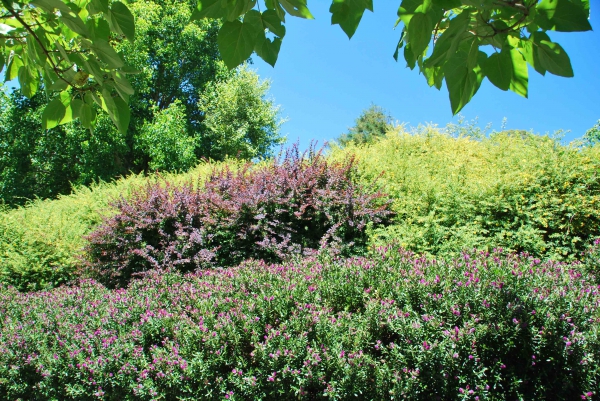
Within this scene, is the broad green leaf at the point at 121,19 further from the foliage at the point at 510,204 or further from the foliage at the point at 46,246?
the foliage at the point at 46,246

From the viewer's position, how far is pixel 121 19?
5.42 feet

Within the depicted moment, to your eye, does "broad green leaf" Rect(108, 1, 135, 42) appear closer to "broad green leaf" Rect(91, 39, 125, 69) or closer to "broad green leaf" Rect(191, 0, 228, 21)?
"broad green leaf" Rect(91, 39, 125, 69)

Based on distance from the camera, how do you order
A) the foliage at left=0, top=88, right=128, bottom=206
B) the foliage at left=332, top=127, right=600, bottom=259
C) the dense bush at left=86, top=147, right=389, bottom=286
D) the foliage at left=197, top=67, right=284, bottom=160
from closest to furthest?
the foliage at left=332, top=127, right=600, bottom=259 < the dense bush at left=86, top=147, right=389, bottom=286 < the foliage at left=0, top=88, right=128, bottom=206 < the foliage at left=197, top=67, right=284, bottom=160

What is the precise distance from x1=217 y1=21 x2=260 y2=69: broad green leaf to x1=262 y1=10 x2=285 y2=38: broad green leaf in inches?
3.8

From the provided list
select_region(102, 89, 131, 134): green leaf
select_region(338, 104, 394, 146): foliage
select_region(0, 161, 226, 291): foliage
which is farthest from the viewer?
select_region(338, 104, 394, 146): foliage

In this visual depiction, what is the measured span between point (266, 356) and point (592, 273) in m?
3.44

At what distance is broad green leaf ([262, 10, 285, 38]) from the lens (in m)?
1.47

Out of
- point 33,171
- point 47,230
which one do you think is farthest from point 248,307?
point 33,171

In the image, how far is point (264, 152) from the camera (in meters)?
26.0

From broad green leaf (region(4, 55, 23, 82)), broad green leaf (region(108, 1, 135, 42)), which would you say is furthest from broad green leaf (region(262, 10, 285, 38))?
broad green leaf (region(4, 55, 23, 82))

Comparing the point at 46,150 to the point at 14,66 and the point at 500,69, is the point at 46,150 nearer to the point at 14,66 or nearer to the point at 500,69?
the point at 14,66

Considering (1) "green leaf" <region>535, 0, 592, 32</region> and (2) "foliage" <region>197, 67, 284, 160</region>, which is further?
(2) "foliage" <region>197, 67, 284, 160</region>

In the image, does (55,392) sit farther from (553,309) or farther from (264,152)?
(264,152)

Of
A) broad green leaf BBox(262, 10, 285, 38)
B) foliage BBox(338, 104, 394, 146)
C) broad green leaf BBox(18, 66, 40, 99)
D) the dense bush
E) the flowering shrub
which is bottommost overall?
the flowering shrub
